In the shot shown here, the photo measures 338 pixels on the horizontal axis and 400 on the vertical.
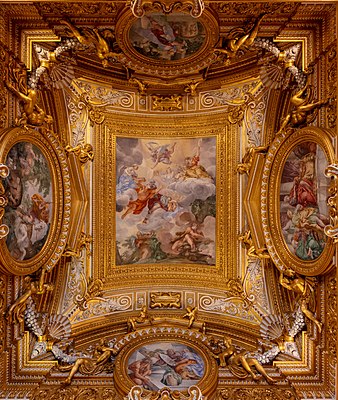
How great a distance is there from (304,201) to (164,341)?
399cm

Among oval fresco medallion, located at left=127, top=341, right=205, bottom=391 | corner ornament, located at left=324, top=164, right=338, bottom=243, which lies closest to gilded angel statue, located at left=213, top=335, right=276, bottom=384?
oval fresco medallion, located at left=127, top=341, right=205, bottom=391

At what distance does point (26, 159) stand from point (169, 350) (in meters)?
4.74

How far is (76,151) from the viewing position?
8531mm

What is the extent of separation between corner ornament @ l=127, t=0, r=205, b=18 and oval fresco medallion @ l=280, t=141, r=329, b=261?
10.2ft

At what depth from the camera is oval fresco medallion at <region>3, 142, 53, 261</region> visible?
719 centimetres

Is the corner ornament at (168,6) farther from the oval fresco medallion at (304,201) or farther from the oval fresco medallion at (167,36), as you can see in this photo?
the oval fresco medallion at (304,201)

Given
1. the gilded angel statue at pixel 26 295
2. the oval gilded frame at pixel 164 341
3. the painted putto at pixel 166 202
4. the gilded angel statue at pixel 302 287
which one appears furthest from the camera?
the painted putto at pixel 166 202

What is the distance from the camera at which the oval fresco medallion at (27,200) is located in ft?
23.6

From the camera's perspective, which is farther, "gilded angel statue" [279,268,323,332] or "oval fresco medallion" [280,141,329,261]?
"gilded angel statue" [279,268,323,332]

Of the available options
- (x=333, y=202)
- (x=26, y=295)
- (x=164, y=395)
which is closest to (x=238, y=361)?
(x=164, y=395)

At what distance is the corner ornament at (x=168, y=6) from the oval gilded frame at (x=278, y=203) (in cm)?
290

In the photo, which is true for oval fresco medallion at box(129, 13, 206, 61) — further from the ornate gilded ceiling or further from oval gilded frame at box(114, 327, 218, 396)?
oval gilded frame at box(114, 327, 218, 396)

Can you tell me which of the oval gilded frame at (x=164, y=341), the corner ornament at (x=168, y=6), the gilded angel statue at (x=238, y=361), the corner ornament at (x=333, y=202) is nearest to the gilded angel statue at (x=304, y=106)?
the corner ornament at (x=333, y=202)

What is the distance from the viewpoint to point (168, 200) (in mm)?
9148
